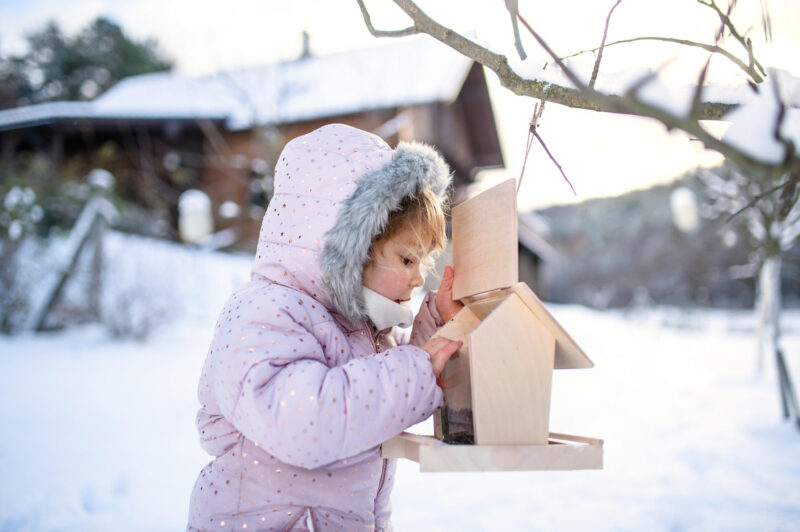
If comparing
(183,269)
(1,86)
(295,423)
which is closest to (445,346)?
(295,423)

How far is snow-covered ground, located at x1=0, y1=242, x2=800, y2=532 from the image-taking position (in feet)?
8.61

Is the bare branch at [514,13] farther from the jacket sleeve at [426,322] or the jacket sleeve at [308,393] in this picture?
the jacket sleeve at [426,322]

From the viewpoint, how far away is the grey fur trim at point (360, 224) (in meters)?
1.49

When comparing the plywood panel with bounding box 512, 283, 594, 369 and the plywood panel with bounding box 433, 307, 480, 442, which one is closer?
the plywood panel with bounding box 512, 283, 594, 369

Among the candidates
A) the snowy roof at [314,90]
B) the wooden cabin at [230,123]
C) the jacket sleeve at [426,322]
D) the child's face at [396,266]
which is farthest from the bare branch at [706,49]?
the wooden cabin at [230,123]

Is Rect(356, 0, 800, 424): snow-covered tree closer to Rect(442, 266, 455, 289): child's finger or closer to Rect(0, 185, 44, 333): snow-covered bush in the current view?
Rect(442, 266, 455, 289): child's finger

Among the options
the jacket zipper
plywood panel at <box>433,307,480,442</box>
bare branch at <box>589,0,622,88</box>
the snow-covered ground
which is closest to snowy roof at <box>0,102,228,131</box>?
the snow-covered ground

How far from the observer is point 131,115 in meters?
13.5

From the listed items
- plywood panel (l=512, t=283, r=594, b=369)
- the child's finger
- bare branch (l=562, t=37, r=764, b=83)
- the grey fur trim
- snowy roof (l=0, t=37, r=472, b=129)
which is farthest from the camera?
snowy roof (l=0, t=37, r=472, b=129)

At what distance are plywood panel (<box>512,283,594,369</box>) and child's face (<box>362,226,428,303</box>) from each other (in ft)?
1.12

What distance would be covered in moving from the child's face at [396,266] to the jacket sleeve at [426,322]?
0.28 m

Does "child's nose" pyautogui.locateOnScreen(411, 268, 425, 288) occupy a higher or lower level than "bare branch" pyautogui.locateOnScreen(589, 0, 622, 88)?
lower

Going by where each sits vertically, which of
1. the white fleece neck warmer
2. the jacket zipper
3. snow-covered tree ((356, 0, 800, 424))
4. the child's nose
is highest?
snow-covered tree ((356, 0, 800, 424))

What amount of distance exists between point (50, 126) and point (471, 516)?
14807mm
